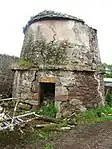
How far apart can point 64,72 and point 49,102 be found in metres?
1.42

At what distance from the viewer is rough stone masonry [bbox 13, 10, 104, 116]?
8.36 m

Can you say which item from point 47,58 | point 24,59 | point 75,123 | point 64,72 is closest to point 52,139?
point 75,123

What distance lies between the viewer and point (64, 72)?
840 cm

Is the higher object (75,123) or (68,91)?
(68,91)

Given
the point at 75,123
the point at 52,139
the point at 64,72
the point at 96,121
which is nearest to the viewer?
the point at 52,139

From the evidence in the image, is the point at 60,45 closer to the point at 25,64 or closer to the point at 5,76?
the point at 25,64

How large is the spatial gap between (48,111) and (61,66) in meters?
1.70

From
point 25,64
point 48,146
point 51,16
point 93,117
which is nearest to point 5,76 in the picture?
point 25,64

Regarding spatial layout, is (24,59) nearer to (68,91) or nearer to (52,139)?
(68,91)

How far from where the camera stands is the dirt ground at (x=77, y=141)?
5.16 m

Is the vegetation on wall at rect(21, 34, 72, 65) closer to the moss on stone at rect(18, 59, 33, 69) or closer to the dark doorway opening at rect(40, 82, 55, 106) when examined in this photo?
the moss on stone at rect(18, 59, 33, 69)

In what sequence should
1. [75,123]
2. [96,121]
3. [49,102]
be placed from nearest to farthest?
[75,123], [96,121], [49,102]

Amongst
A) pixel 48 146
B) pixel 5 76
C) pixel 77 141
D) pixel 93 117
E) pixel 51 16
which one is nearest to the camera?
pixel 48 146

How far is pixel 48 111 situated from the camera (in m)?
8.28
